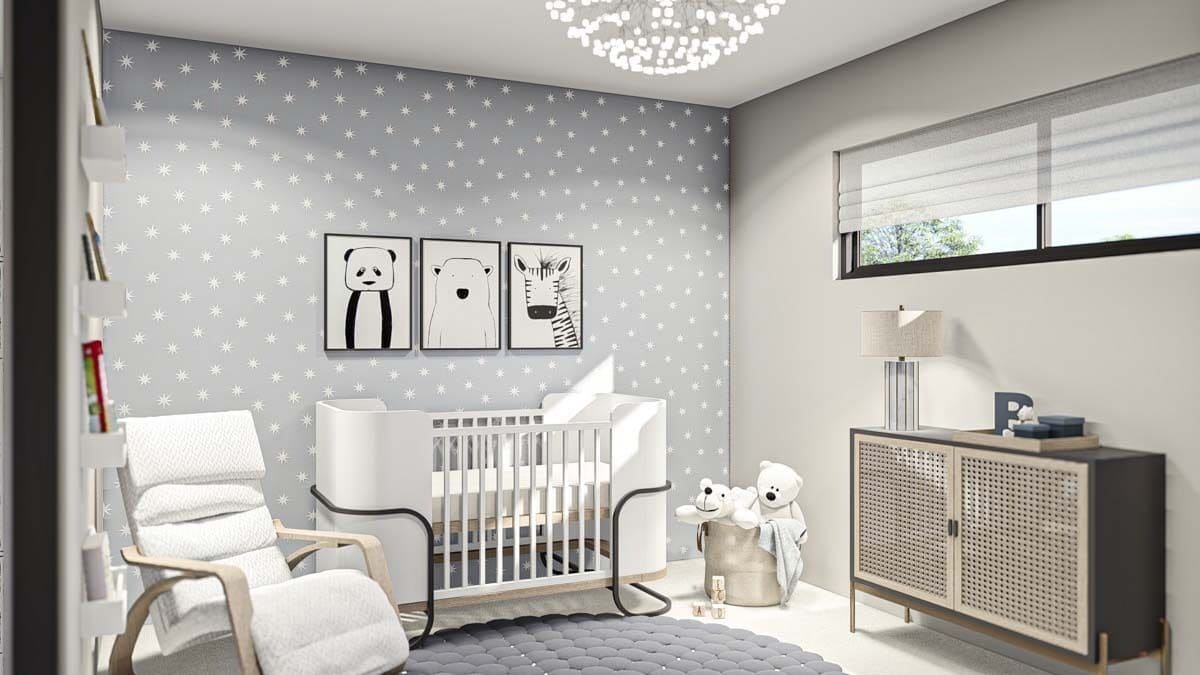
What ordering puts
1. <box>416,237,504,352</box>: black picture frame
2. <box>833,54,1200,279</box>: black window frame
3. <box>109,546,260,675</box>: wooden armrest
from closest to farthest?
1. <box>109,546,260,675</box>: wooden armrest
2. <box>833,54,1200,279</box>: black window frame
3. <box>416,237,504,352</box>: black picture frame

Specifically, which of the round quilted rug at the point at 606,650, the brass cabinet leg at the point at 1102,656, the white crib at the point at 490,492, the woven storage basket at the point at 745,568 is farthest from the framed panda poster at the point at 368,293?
the brass cabinet leg at the point at 1102,656

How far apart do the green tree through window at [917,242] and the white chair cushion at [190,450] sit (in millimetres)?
2768

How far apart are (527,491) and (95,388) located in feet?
7.26

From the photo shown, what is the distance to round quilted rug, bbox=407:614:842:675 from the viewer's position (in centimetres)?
315

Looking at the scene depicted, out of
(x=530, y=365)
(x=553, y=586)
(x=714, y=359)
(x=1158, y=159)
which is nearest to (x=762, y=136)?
(x=714, y=359)

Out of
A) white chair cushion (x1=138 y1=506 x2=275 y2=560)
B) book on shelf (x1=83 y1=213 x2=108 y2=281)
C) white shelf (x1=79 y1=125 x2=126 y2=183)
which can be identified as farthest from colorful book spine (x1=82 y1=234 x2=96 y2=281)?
white chair cushion (x1=138 y1=506 x2=275 y2=560)

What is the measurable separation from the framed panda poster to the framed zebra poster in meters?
0.53

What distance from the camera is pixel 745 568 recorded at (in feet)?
13.1

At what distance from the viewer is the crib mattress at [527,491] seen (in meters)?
3.73

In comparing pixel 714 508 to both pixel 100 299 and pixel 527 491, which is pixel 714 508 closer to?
pixel 527 491

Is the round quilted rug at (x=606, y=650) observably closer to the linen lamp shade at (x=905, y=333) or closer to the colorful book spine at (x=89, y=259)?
the linen lamp shade at (x=905, y=333)

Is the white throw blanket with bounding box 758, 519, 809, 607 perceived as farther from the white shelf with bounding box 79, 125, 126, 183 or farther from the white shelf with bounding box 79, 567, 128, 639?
the white shelf with bounding box 79, 125, 126, 183

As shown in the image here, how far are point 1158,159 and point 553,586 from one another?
2.73 metres

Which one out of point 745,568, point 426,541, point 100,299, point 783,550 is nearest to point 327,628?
point 426,541
